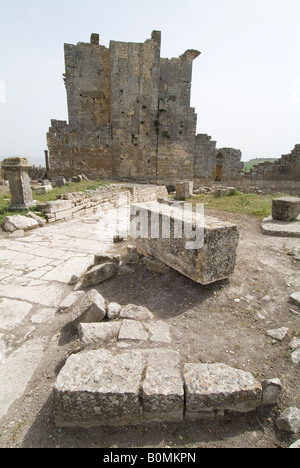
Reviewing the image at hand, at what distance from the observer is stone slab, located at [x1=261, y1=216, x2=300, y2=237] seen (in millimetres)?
4945

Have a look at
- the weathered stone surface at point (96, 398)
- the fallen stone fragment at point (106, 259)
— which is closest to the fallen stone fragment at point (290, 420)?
the weathered stone surface at point (96, 398)

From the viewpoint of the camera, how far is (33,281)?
4137 millimetres

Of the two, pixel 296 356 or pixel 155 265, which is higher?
pixel 155 265

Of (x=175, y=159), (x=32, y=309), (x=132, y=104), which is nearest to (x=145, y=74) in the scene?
(x=132, y=104)

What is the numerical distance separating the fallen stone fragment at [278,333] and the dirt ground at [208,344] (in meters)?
0.04

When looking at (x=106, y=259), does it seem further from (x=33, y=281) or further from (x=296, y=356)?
(x=296, y=356)

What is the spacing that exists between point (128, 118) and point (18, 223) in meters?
12.0

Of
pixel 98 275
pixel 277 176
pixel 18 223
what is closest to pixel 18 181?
pixel 18 223

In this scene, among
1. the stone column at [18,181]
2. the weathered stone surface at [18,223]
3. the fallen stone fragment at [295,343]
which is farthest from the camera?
the stone column at [18,181]

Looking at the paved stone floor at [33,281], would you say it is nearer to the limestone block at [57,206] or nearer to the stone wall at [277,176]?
the limestone block at [57,206]

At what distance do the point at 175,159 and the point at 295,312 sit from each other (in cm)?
1578

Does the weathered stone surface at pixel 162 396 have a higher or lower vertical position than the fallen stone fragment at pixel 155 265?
lower

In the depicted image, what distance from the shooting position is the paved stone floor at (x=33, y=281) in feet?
8.08
